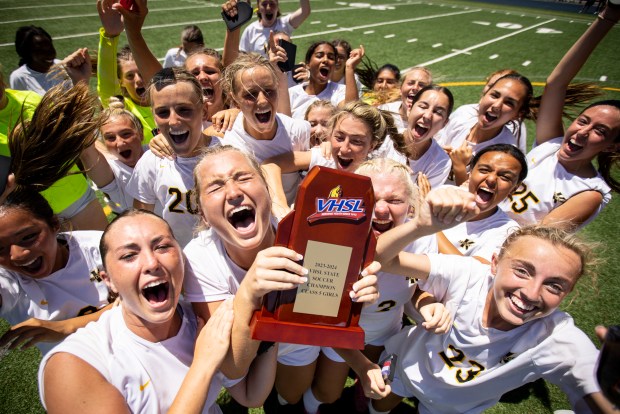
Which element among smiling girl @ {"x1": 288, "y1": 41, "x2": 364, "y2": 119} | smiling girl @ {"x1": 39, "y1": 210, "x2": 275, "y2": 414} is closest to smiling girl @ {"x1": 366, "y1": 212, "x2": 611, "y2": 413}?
smiling girl @ {"x1": 39, "y1": 210, "x2": 275, "y2": 414}

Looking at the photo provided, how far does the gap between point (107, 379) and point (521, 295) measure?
75.6 inches

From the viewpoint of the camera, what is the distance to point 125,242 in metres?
1.66

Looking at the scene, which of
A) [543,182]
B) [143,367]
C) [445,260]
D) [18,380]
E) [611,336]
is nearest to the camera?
[611,336]

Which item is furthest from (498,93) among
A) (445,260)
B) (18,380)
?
(18,380)

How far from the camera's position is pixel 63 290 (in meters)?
2.11

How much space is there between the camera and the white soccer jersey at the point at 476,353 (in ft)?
5.63

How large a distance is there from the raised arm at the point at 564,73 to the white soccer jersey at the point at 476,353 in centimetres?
210

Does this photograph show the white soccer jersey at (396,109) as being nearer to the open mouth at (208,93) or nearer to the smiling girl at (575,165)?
the smiling girl at (575,165)

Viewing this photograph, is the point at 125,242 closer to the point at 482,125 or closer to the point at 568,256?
the point at 568,256

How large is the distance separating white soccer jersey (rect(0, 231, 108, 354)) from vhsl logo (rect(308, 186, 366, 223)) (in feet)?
5.38

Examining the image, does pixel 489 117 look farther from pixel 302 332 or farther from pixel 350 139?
pixel 302 332

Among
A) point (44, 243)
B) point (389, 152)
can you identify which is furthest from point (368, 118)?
point (44, 243)

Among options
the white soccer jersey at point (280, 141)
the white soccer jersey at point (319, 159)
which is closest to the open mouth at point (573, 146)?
the white soccer jersey at point (319, 159)

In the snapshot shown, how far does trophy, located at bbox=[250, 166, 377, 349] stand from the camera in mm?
1380
